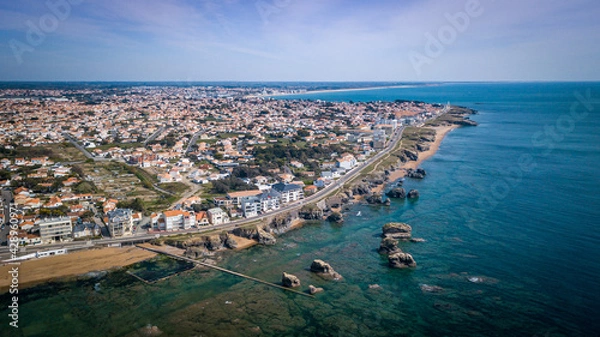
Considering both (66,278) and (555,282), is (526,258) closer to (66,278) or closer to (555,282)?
(555,282)

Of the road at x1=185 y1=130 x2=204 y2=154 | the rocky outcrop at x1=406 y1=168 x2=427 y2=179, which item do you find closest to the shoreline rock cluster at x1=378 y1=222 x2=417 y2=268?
the rocky outcrop at x1=406 y1=168 x2=427 y2=179

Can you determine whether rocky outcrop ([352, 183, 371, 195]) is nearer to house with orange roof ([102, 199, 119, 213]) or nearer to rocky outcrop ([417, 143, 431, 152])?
house with orange roof ([102, 199, 119, 213])

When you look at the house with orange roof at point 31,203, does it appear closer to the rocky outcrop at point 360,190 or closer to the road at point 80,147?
the road at point 80,147

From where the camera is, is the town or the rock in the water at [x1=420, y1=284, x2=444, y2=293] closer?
the rock in the water at [x1=420, y1=284, x2=444, y2=293]

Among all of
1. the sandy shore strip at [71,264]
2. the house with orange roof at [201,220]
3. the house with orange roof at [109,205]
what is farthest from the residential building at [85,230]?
the house with orange roof at [201,220]

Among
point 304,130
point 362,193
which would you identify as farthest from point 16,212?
point 304,130

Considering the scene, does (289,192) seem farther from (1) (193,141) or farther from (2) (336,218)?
(1) (193,141)

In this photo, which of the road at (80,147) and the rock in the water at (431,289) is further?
the road at (80,147)
